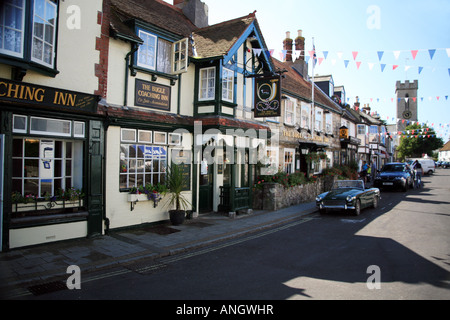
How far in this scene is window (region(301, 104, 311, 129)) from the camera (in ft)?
63.0

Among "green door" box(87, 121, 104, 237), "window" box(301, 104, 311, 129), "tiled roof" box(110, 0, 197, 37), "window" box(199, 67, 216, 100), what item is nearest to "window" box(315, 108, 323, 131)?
"window" box(301, 104, 311, 129)

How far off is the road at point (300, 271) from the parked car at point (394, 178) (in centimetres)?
1285

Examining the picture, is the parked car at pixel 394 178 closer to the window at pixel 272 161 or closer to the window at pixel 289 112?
the window at pixel 289 112

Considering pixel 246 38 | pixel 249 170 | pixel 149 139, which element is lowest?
pixel 249 170

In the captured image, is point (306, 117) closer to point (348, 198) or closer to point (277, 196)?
point (277, 196)

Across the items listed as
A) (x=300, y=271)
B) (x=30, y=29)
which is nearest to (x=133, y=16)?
(x=30, y=29)

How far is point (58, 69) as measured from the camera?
735 cm

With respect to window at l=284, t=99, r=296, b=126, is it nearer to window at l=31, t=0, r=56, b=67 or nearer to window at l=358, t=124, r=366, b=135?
window at l=31, t=0, r=56, b=67

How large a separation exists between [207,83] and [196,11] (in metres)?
5.72

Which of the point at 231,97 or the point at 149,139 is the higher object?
the point at 231,97

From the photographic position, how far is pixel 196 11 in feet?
48.6
